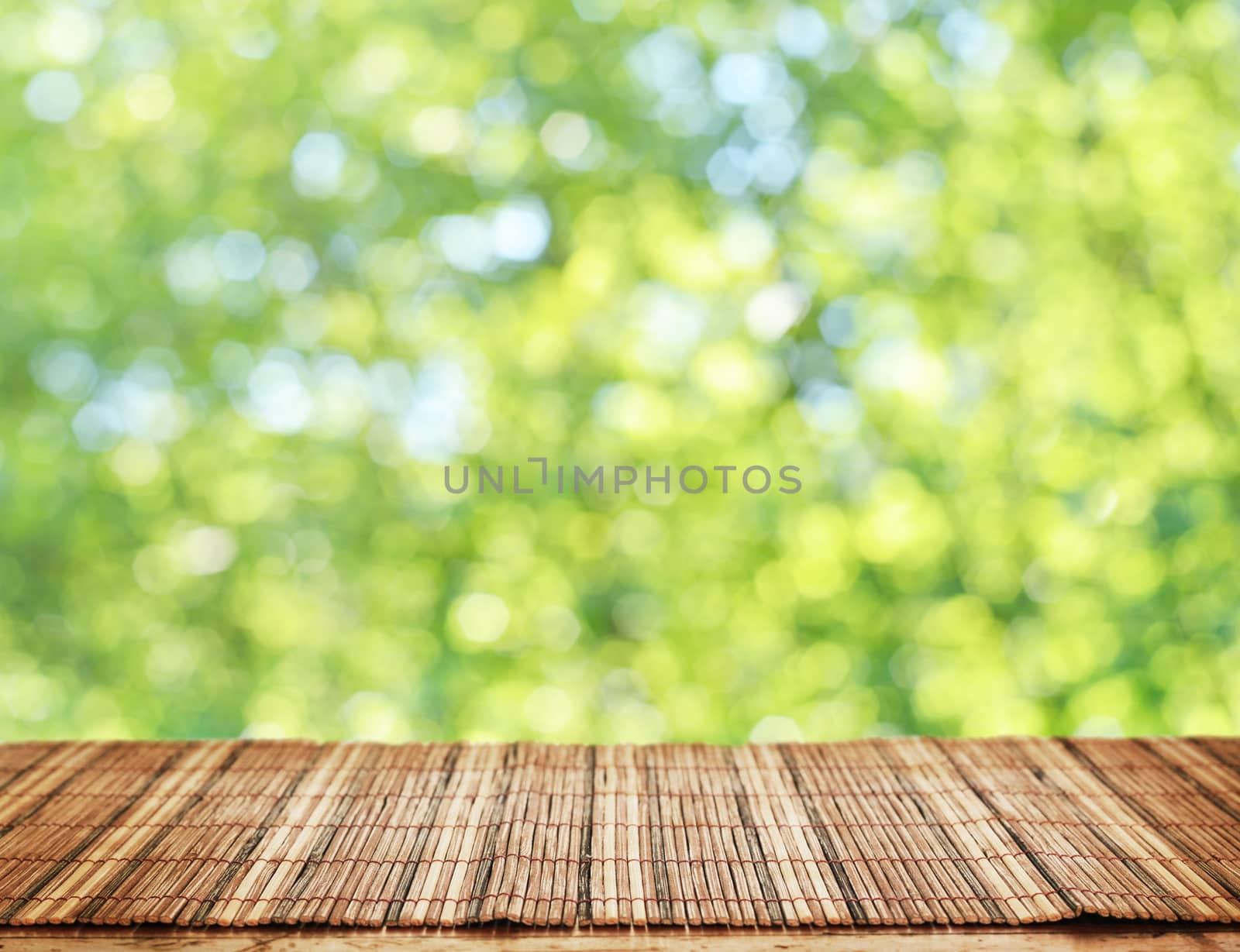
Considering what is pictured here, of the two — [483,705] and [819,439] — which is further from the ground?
[819,439]

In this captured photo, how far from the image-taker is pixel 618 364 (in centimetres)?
165

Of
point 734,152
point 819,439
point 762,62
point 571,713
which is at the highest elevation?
point 762,62

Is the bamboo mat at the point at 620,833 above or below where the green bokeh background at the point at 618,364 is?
below

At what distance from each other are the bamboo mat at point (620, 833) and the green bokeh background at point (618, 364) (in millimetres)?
492

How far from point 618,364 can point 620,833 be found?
0.84 metres

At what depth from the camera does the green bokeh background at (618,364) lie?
5.29 feet

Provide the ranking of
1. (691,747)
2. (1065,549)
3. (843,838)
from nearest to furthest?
1. (843,838)
2. (691,747)
3. (1065,549)

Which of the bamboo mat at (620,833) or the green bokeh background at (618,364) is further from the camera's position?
the green bokeh background at (618,364)

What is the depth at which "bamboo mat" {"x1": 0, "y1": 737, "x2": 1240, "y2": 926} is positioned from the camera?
3.01 feet

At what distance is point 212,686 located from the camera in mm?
1761

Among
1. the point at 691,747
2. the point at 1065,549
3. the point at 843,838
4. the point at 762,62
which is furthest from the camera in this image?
the point at 1065,549

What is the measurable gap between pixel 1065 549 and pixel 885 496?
0.34 metres

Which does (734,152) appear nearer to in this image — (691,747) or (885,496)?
(885,496)

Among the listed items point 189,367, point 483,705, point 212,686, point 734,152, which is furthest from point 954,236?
point 212,686
